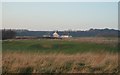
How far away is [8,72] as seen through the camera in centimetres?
949

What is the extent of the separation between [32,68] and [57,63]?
1249 mm

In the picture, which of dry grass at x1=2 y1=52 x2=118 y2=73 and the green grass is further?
the green grass

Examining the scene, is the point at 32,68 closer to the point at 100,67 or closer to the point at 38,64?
the point at 38,64

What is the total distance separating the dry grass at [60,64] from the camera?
9852mm

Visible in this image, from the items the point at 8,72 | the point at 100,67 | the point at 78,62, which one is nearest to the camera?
the point at 8,72

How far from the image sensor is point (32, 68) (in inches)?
397

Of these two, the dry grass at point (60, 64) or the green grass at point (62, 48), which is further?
the green grass at point (62, 48)

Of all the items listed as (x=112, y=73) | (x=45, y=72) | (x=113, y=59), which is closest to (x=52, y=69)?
(x=45, y=72)

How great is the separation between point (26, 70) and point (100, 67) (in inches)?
110

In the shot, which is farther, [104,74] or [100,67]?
[100,67]

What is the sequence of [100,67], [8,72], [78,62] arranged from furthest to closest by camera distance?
[78,62], [100,67], [8,72]

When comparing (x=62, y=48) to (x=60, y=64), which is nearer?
(x=60, y=64)

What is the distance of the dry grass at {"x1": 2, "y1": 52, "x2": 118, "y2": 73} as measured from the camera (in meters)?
9.85

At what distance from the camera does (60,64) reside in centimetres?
1070
